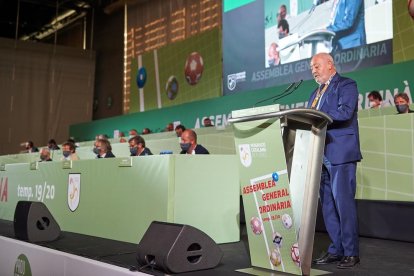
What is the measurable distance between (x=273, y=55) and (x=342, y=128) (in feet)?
18.2

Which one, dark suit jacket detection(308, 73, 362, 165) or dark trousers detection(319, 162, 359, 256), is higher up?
dark suit jacket detection(308, 73, 362, 165)

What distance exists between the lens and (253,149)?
95.7 inches

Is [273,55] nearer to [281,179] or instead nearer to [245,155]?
[245,155]

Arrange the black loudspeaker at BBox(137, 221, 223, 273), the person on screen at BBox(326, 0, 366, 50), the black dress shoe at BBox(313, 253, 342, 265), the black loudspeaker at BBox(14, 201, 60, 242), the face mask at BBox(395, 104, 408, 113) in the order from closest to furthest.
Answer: the black loudspeaker at BBox(137, 221, 223, 273), the black dress shoe at BBox(313, 253, 342, 265), the black loudspeaker at BBox(14, 201, 60, 242), the face mask at BBox(395, 104, 408, 113), the person on screen at BBox(326, 0, 366, 50)

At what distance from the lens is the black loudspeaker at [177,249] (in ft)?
7.91

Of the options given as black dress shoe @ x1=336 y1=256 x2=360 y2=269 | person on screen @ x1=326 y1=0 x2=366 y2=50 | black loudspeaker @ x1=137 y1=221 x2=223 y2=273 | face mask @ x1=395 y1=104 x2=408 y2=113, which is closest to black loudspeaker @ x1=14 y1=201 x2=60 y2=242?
black loudspeaker @ x1=137 y1=221 x2=223 y2=273

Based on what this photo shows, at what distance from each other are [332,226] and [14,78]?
1368 centimetres

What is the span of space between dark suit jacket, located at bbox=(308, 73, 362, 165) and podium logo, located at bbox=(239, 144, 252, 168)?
1.59 feet

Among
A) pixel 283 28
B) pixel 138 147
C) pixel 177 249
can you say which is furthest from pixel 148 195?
pixel 283 28

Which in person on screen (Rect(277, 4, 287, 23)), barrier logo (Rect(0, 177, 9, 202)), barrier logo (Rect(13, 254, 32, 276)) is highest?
person on screen (Rect(277, 4, 287, 23))

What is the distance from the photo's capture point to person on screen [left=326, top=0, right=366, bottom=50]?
6.58 metres

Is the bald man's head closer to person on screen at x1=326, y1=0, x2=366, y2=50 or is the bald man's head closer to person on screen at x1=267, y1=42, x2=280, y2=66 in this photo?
person on screen at x1=326, y1=0, x2=366, y2=50

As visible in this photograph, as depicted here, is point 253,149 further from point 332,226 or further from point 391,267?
point 391,267

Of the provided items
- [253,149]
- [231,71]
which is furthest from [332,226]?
[231,71]
